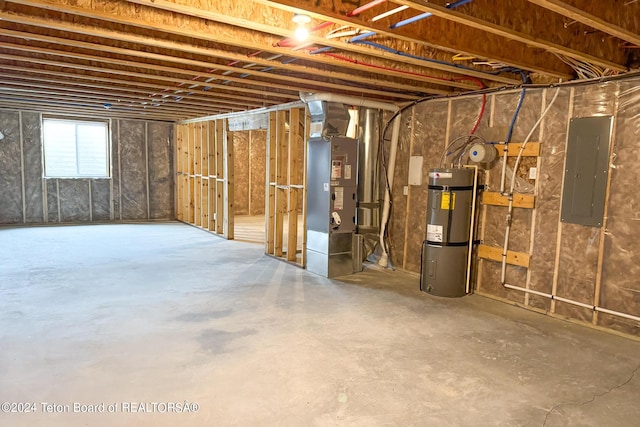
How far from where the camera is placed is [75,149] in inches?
349

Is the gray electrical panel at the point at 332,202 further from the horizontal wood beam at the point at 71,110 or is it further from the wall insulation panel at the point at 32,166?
the wall insulation panel at the point at 32,166

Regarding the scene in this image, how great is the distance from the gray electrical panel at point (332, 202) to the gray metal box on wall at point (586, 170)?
229 cm

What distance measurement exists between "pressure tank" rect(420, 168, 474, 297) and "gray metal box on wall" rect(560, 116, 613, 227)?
2.99ft

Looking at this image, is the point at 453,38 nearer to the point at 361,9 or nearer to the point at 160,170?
the point at 361,9

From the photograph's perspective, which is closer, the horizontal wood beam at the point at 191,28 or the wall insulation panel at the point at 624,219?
Answer: the horizontal wood beam at the point at 191,28

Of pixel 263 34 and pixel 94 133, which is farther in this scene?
pixel 94 133

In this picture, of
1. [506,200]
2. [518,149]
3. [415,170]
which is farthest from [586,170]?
[415,170]

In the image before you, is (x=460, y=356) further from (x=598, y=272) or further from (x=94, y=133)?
(x=94, y=133)

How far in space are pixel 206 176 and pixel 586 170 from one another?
6381 mm

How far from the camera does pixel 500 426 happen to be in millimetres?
2221

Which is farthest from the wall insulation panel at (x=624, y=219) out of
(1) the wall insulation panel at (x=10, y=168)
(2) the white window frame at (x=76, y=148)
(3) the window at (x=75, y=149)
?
(1) the wall insulation panel at (x=10, y=168)

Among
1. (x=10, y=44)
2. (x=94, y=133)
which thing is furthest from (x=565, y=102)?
(x=94, y=133)

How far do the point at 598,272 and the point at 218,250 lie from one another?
16.1 ft

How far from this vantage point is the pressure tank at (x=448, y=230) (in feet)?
14.2
